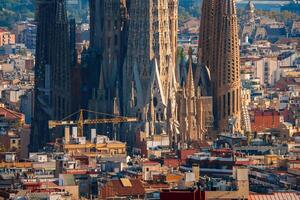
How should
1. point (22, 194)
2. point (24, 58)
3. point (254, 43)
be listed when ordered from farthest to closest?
1. point (254, 43)
2. point (24, 58)
3. point (22, 194)

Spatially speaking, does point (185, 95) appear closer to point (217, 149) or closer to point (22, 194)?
point (217, 149)

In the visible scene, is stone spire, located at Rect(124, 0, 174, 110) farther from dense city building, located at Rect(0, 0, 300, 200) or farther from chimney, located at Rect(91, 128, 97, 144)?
chimney, located at Rect(91, 128, 97, 144)

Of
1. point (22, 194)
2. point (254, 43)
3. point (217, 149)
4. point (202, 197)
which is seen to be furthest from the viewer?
point (254, 43)

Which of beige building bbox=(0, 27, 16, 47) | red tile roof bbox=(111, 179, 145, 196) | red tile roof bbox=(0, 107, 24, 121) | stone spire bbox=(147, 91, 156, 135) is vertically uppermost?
red tile roof bbox=(111, 179, 145, 196)

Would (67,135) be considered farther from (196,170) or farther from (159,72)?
(196,170)

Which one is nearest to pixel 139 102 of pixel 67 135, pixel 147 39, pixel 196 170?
pixel 147 39

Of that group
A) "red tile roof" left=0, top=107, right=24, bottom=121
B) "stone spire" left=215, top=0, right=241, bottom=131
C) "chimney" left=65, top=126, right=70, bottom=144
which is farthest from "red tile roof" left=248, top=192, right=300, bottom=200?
"red tile roof" left=0, top=107, right=24, bottom=121

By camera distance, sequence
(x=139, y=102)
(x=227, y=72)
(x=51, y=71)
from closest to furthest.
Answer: (x=139, y=102) → (x=227, y=72) → (x=51, y=71)

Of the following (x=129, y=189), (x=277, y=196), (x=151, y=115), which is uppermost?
(x=277, y=196)

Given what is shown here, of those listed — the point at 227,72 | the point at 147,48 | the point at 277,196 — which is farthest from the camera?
the point at 227,72

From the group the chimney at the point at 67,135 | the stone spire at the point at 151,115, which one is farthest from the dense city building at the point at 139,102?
the chimney at the point at 67,135

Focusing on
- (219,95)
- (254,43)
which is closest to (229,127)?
(219,95)
